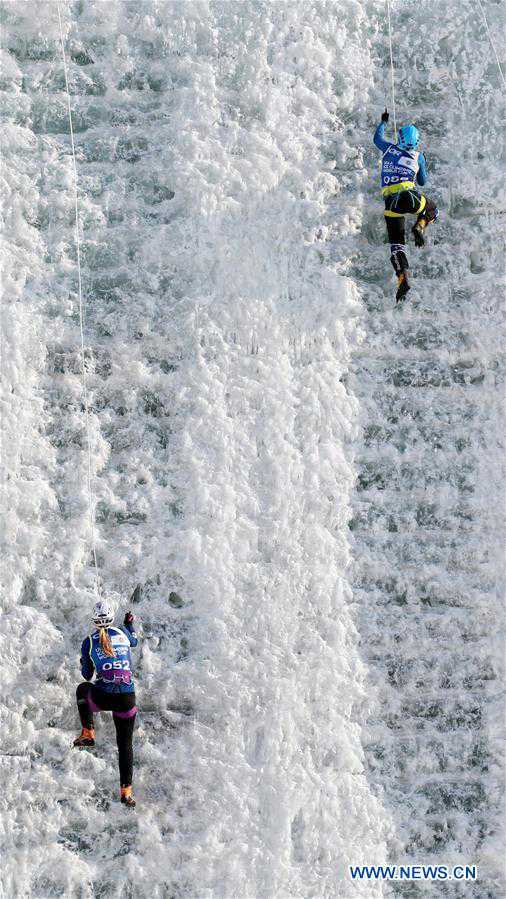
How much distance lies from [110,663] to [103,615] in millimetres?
199

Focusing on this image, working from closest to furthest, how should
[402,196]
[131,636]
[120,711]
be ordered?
[120,711] < [131,636] < [402,196]

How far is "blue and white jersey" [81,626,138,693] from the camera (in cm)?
507

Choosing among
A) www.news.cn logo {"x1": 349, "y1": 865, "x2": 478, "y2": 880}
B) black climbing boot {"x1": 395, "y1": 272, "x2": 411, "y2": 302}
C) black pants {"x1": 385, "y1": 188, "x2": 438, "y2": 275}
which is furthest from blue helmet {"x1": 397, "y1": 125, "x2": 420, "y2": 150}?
www.news.cn logo {"x1": 349, "y1": 865, "x2": 478, "y2": 880}

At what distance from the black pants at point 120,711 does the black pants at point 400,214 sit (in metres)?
2.33

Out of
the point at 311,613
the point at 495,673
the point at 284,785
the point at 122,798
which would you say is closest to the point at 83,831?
the point at 122,798

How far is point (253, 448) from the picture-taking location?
5648mm

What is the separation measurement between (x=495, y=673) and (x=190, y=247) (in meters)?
2.43

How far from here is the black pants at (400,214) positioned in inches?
226

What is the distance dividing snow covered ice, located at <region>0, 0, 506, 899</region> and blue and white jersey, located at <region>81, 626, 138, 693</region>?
250 millimetres

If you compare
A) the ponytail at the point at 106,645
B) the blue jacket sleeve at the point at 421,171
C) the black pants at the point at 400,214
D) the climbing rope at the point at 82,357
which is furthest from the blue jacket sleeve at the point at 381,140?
the ponytail at the point at 106,645

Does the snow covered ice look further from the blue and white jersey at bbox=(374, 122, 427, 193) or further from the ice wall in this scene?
the blue and white jersey at bbox=(374, 122, 427, 193)

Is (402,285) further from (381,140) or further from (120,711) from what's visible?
(120,711)

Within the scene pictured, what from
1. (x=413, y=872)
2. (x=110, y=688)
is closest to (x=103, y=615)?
(x=110, y=688)

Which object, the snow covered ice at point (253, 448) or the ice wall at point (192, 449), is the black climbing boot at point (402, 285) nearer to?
the snow covered ice at point (253, 448)
